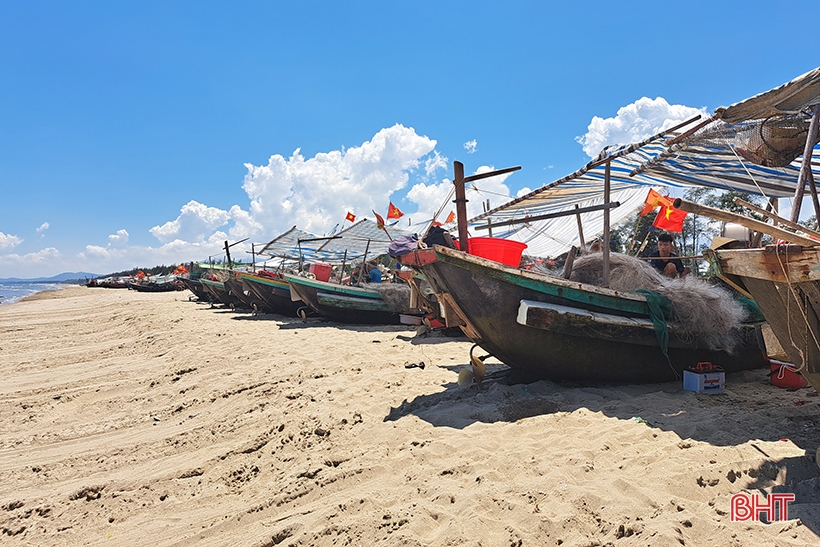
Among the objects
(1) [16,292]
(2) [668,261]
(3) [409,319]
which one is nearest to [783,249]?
(2) [668,261]

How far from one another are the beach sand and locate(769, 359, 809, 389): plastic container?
0.31 ft

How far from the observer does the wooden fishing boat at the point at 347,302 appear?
11891 millimetres

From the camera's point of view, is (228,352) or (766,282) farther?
(228,352)

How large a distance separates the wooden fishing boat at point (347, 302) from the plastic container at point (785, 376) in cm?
836

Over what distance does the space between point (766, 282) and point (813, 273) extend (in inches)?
15.6

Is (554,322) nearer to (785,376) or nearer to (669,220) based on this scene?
(785,376)

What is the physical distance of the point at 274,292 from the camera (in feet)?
46.8

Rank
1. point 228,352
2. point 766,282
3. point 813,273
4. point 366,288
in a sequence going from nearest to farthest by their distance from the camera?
point 813,273 < point 766,282 < point 228,352 < point 366,288

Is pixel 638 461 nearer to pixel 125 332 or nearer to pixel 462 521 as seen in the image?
pixel 462 521

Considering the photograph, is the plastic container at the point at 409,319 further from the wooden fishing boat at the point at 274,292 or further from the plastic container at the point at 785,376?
the plastic container at the point at 785,376

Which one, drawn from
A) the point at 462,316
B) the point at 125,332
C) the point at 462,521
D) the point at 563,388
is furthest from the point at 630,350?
the point at 125,332

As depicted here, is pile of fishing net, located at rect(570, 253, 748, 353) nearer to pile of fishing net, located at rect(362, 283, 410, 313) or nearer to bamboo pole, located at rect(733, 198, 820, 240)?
bamboo pole, located at rect(733, 198, 820, 240)

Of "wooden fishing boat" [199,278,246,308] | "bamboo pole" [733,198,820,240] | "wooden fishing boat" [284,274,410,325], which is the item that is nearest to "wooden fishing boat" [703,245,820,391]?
"bamboo pole" [733,198,820,240]

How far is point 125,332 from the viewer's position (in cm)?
1344
